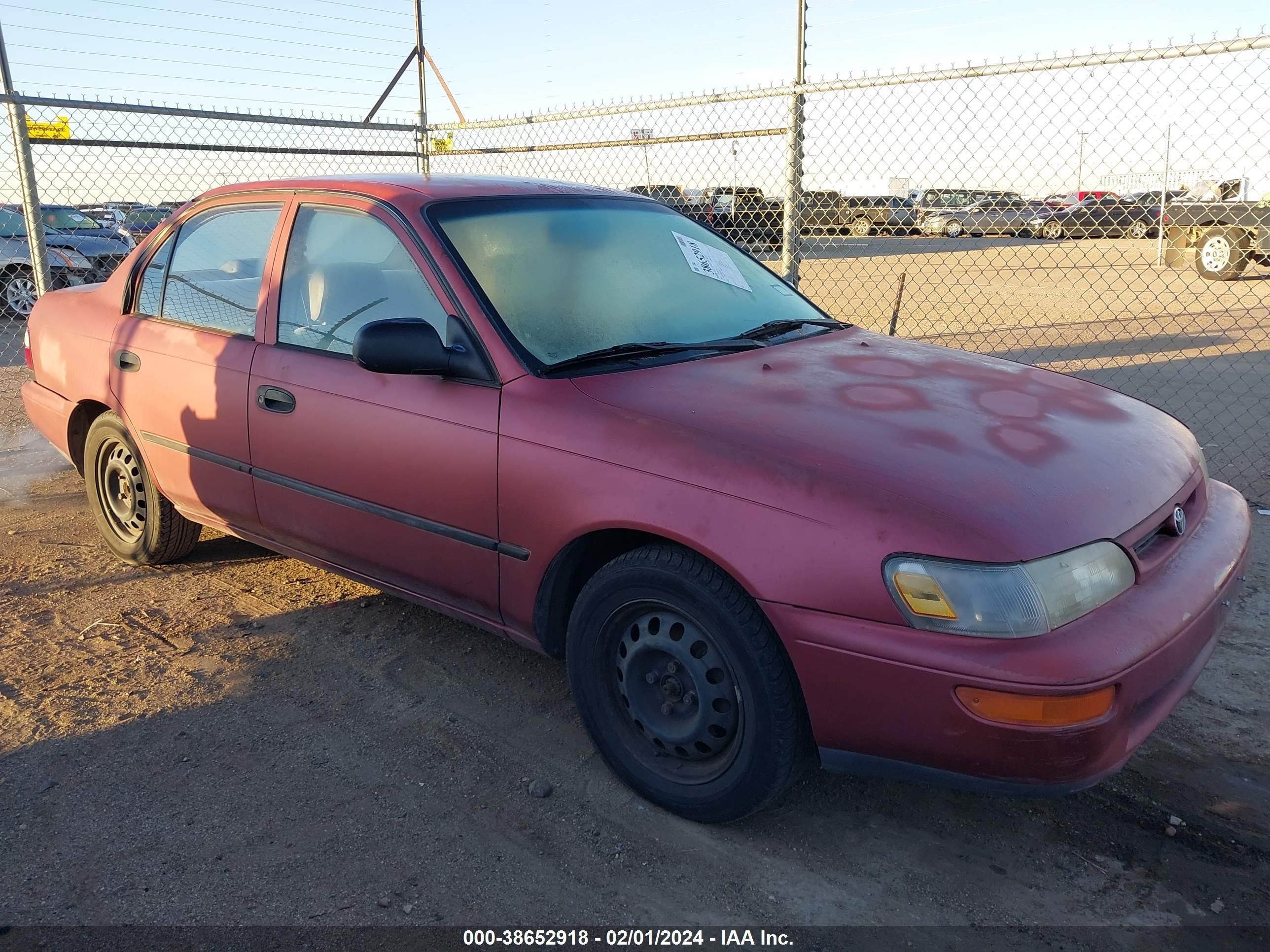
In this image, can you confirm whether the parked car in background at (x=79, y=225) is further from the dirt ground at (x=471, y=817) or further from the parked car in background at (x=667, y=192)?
the dirt ground at (x=471, y=817)

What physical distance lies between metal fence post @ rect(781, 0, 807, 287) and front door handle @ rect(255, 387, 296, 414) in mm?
3436

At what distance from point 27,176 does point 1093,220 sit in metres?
14.1

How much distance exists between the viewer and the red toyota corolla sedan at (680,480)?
2.22 m

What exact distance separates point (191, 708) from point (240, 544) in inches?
67.2

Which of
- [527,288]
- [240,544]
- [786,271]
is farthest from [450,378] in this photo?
[786,271]

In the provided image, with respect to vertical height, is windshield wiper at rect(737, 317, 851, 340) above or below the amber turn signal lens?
above

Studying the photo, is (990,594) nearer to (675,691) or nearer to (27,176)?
(675,691)

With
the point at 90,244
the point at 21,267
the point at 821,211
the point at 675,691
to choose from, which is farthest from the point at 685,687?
the point at 90,244

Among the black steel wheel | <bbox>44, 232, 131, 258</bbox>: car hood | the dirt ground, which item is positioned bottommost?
the dirt ground

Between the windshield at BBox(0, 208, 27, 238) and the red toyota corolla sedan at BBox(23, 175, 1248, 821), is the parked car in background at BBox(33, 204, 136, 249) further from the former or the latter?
the red toyota corolla sedan at BBox(23, 175, 1248, 821)

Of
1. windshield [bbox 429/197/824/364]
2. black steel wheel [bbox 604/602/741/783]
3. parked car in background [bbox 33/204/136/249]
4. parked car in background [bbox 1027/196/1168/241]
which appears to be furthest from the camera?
parked car in background [bbox 33/204/136/249]

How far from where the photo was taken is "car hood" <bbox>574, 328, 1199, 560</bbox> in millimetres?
2324

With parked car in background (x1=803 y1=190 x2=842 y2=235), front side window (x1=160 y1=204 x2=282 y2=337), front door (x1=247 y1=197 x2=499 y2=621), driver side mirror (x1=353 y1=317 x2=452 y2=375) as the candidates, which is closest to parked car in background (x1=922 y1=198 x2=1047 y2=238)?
parked car in background (x1=803 y1=190 x2=842 y2=235)

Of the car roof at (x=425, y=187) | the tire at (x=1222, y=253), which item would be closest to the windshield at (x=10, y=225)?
the car roof at (x=425, y=187)
